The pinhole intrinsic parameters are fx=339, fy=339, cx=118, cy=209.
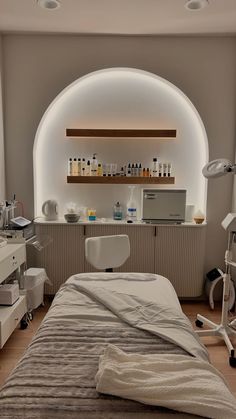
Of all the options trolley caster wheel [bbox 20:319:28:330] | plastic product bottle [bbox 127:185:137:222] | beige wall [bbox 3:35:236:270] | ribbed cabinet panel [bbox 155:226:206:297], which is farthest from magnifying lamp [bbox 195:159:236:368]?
trolley caster wheel [bbox 20:319:28:330]

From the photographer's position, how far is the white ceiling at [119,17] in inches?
107

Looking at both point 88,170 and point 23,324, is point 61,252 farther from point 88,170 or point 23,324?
point 88,170

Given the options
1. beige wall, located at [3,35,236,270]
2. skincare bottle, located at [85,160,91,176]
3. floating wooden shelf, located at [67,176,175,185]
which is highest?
beige wall, located at [3,35,236,270]

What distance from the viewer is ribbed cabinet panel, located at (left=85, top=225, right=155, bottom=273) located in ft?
11.5

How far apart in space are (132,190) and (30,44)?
72.6 inches

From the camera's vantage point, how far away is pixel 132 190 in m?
3.72

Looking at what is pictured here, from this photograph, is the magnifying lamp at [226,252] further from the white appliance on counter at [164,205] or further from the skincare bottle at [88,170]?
the skincare bottle at [88,170]

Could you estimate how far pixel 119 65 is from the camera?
3.52m

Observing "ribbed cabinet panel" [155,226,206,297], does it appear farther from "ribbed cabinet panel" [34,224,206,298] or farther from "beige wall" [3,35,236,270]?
"beige wall" [3,35,236,270]

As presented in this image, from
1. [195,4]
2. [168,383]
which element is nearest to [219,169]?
[195,4]

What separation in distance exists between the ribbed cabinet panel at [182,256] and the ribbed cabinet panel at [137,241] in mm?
72

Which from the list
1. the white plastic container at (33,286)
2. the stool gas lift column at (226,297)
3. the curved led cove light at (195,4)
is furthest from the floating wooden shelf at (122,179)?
the curved led cove light at (195,4)

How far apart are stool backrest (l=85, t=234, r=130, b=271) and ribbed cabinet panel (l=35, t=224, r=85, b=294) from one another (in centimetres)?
80

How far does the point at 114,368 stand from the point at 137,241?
2190 millimetres
